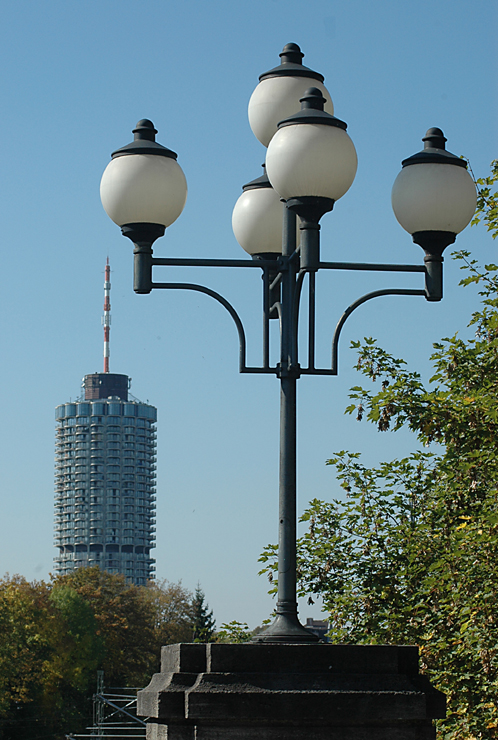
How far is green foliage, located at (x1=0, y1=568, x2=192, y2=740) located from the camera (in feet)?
218

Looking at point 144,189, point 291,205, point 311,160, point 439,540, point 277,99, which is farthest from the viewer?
point 439,540

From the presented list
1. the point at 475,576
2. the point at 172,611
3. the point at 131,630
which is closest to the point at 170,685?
the point at 475,576

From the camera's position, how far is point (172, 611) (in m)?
96.1

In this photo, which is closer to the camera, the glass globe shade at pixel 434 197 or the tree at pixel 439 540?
the glass globe shade at pixel 434 197

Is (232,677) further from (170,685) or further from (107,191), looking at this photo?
(107,191)

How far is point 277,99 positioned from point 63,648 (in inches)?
2748

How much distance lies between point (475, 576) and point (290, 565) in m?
6.31

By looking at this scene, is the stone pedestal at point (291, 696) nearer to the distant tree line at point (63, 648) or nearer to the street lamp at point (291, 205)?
the street lamp at point (291, 205)

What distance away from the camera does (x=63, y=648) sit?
238ft

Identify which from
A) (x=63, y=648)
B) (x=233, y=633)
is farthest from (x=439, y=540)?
(x=63, y=648)

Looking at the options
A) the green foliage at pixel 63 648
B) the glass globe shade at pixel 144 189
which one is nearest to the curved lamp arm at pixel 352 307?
the glass globe shade at pixel 144 189

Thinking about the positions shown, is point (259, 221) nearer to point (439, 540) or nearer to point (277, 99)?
point (277, 99)

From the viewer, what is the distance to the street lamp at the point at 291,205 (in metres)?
5.89

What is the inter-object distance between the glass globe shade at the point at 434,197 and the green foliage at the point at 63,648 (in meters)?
62.7
